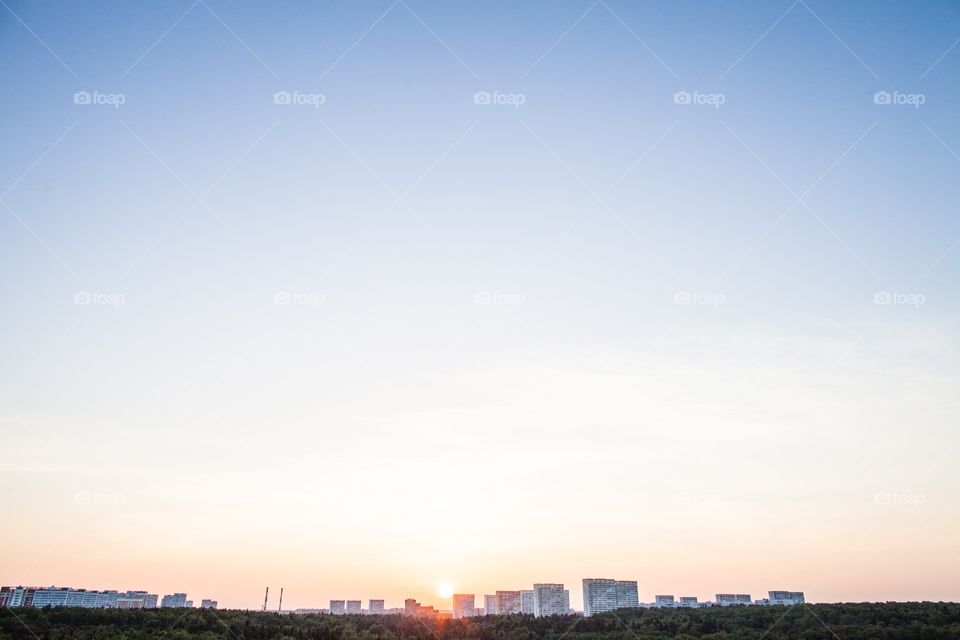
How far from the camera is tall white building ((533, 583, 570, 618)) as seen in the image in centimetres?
9356

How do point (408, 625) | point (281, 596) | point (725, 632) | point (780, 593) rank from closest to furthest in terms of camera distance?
point (725, 632) < point (408, 625) < point (281, 596) < point (780, 593)

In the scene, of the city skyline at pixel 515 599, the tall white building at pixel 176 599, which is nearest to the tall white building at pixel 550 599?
the city skyline at pixel 515 599

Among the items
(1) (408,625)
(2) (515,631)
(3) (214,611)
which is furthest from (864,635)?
(3) (214,611)

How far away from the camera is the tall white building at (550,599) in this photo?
9356 centimetres

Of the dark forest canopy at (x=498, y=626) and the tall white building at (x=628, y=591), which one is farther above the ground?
the dark forest canopy at (x=498, y=626)

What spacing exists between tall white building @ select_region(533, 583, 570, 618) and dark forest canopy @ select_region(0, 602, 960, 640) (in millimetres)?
58595

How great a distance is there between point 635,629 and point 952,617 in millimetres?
15520

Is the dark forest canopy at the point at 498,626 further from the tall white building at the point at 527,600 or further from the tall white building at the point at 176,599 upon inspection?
the tall white building at the point at 176,599

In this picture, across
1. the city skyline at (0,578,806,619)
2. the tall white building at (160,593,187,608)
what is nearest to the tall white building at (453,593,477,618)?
the city skyline at (0,578,806,619)

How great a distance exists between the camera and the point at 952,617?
33.8 metres

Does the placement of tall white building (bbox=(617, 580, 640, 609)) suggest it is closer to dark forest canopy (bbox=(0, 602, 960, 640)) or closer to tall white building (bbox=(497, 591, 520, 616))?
tall white building (bbox=(497, 591, 520, 616))

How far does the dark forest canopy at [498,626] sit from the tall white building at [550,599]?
192ft

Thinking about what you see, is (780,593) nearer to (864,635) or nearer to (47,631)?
(864,635)

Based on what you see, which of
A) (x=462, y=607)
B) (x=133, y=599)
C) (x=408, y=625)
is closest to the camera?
(x=408, y=625)
